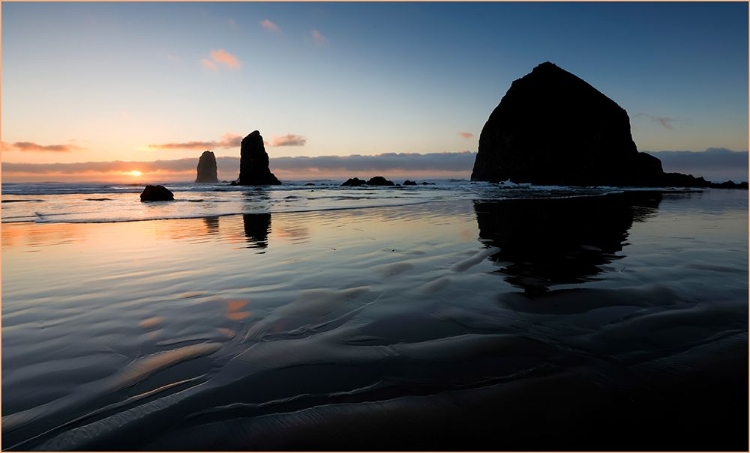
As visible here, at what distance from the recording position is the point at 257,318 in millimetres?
3674

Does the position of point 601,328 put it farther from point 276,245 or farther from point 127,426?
point 276,245

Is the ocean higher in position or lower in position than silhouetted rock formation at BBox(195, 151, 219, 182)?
lower

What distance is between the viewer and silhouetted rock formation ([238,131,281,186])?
84750 millimetres

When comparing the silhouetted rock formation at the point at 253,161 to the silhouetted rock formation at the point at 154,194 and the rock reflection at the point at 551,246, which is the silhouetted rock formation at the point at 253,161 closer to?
the silhouetted rock formation at the point at 154,194

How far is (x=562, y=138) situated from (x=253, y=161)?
2695 inches

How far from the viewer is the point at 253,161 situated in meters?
84.9

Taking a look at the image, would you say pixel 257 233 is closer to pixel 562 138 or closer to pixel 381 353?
pixel 381 353

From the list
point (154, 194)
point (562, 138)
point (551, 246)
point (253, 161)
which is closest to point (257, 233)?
point (551, 246)

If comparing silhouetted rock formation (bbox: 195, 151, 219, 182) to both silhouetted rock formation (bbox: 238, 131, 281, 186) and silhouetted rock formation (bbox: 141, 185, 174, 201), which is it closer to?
silhouetted rock formation (bbox: 238, 131, 281, 186)

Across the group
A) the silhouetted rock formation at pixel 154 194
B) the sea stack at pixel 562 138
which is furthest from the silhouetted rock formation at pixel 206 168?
the silhouetted rock formation at pixel 154 194

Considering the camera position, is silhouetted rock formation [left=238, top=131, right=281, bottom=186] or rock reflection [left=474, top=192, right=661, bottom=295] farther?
silhouetted rock formation [left=238, top=131, right=281, bottom=186]

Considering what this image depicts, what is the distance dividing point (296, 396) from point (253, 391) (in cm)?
31

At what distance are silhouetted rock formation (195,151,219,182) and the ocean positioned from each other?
18041 cm

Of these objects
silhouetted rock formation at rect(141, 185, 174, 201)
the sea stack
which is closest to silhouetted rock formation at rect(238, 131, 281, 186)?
the sea stack
